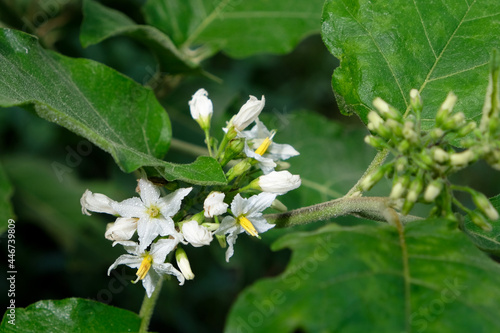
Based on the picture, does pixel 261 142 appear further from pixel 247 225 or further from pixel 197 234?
pixel 197 234

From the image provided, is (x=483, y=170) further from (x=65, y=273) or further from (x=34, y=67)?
(x=34, y=67)

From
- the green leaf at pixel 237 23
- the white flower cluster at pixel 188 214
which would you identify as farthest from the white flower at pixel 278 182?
the green leaf at pixel 237 23

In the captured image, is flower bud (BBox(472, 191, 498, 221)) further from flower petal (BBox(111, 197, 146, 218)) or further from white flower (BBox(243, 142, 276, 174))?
flower petal (BBox(111, 197, 146, 218))

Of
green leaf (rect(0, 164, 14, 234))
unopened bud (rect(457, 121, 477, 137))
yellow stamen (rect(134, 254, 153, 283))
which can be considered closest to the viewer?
unopened bud (rect(457, 121, 477, 137))

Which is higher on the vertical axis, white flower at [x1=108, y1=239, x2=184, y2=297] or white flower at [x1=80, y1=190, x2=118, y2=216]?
white flower at [x1=80, y1=190, x2=118, y2=216]
